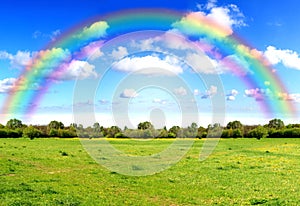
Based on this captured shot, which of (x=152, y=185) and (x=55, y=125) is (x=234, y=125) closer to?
(x=55, y=125)

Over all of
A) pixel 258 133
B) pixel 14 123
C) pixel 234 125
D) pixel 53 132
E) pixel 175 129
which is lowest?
pixel 175 129

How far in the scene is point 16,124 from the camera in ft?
377

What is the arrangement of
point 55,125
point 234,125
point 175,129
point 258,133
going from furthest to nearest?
point 234,125 → point 55,125 → point 258,133 → point 175,129

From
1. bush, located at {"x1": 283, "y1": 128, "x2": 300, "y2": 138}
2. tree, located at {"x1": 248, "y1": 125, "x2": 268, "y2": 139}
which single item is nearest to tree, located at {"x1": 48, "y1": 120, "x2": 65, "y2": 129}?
tree, located at {"x1": 248, "y1": 125, "x2": 268, "y2": 139}

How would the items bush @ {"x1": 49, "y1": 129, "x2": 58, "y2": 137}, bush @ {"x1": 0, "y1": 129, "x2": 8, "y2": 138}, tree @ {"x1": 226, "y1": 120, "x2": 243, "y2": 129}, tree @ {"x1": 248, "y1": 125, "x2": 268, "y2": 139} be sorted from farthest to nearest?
tree @ {"x1": 226, "y1": 120, "x2": 243, "y2": 129} < tree @ {"x1": 248, "y1": 125, "x2": 268, "y2": 139} < bush @ {"x1": 0, "y1": 129, "x2": 8, "y2": 138} < bush @ {"x1": 49, "y1": 129, "x2": 58, "y2": 137}

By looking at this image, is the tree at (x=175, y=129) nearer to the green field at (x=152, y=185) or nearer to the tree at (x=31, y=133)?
the green field at (x=152, y=185)

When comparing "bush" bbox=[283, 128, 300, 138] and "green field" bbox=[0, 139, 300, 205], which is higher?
"bush" bbox=[283, 128, 300, 138]

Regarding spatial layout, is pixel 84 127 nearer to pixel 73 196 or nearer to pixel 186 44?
pixel 73 196

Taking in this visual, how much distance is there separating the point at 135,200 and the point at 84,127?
22.8 ft

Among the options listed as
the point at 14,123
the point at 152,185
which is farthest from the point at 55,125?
the point at 152,185

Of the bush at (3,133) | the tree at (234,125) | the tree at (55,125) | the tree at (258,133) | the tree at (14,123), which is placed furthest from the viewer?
the tree at (14,123)

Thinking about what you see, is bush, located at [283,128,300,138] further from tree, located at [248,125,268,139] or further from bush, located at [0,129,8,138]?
bush, located at [0,129,8,138]

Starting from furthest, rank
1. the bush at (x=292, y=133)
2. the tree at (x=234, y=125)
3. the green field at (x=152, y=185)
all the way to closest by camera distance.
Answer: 1. the tree at (x=234, y=125)
2. the bush at (x=292, y=133)
3. the green field at (x=152, y=185)

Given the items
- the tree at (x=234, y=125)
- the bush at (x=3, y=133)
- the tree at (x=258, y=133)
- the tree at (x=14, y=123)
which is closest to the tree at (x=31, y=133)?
the bush at (x=3, y=133)
